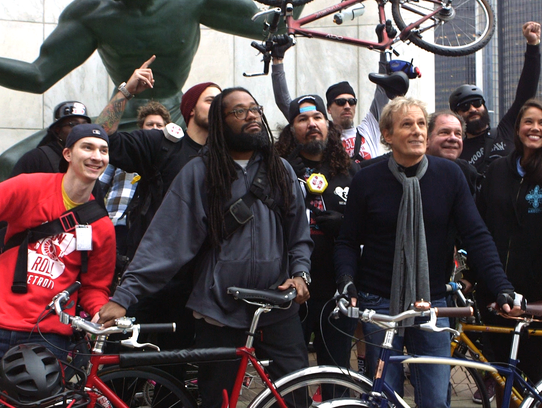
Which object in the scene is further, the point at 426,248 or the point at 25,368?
the point at 426,248

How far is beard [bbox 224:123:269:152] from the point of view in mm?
3426

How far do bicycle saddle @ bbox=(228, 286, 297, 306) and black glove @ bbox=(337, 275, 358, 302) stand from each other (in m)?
0.27

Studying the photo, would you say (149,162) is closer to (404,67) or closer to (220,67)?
(404,67)

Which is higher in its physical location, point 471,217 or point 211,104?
point 211,104

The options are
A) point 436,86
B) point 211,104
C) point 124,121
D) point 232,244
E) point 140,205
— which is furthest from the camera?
point 436,86

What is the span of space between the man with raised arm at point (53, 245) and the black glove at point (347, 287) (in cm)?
114

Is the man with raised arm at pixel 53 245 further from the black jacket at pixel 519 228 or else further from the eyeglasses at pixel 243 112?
the black jacket at pixel 519 228

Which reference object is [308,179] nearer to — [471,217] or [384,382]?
[471,217]

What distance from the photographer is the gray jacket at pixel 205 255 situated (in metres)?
3.23

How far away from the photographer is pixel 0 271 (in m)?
3.29

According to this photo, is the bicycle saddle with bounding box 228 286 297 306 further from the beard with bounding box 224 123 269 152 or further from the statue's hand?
the statue's hand

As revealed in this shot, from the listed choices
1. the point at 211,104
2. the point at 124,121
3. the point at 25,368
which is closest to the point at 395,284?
the point at 211,104

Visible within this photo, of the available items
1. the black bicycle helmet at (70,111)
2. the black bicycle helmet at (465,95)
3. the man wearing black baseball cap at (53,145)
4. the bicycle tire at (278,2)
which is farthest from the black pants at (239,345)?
the bicycle tire at (278,2)

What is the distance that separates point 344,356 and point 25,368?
6.24 ft
